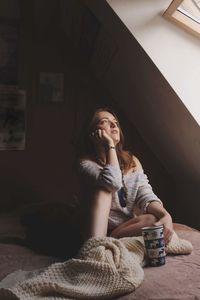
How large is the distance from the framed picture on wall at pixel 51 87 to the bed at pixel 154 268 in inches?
34.9

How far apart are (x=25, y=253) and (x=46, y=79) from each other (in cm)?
125

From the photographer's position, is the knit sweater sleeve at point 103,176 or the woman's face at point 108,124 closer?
the knit sweater sleeve at point 103,176

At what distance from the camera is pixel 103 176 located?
148 centimetres

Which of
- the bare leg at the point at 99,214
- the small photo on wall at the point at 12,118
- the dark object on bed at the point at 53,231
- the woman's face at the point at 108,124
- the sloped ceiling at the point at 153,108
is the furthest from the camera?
the small photo on wall at the point at 12,118

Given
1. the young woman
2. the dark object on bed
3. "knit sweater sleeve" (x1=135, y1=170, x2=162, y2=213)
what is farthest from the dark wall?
"knit sweater sleeve" (x1=135, y1=170, x2=162, y2=213)

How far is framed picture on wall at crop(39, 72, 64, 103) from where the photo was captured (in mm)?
2475

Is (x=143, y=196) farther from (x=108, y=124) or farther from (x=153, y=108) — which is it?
(x=153, y=108)

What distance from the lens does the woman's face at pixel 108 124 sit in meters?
1.69

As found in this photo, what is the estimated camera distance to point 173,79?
1.68 m

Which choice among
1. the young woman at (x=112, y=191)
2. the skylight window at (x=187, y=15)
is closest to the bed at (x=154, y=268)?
the young woman at (x=112, y=191)

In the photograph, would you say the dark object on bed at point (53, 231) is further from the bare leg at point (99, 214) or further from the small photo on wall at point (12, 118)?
the small photo on wall at point (12, 118)

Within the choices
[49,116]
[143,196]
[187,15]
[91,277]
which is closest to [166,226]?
[143,196]

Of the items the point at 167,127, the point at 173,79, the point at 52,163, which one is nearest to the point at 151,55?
the point at 173,79

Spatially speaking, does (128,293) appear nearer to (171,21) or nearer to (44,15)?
(171,21)
